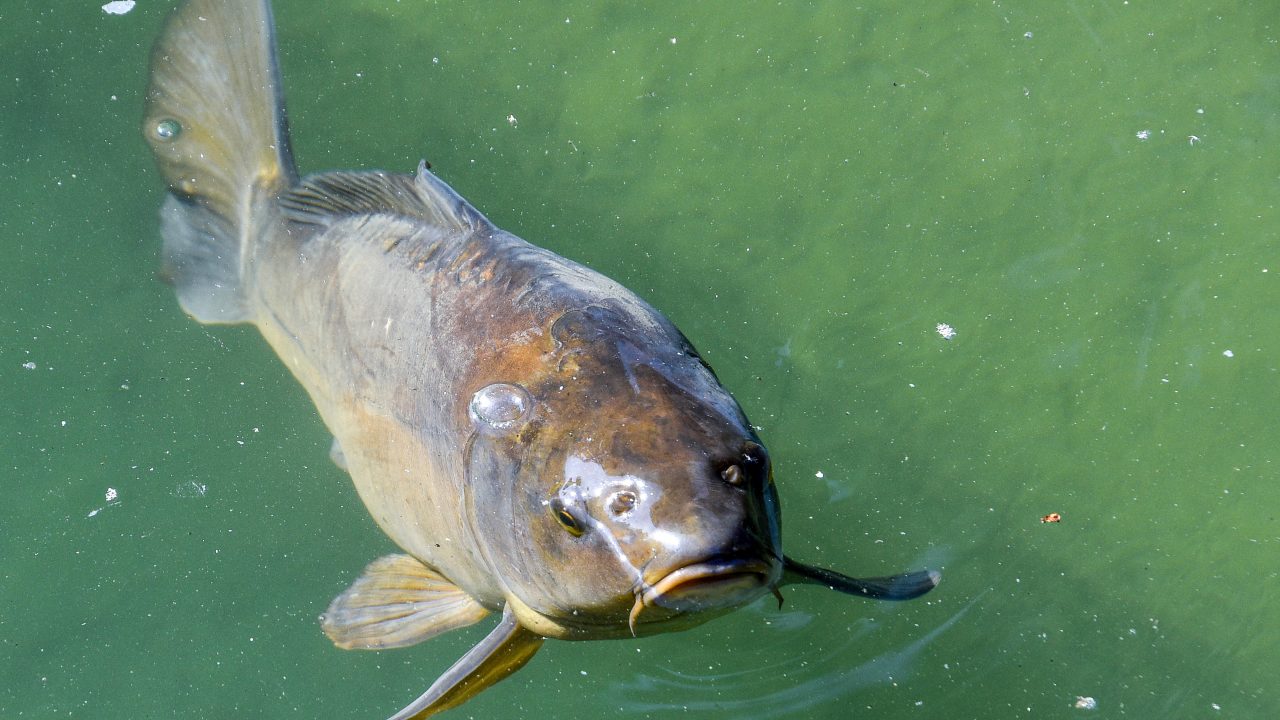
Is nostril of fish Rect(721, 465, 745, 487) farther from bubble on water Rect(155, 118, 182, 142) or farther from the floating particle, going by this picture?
bubble on water Rect(155, 118, 182, 142)

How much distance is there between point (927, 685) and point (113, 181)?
352 cm

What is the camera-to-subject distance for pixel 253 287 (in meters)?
2.79

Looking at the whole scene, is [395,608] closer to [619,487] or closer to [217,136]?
[619,487]

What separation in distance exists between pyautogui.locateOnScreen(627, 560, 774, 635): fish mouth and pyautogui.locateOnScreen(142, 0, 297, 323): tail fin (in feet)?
5.84

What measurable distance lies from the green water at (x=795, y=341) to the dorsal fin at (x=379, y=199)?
1040 mm

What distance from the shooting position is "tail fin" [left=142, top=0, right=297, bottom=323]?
2.62 metres

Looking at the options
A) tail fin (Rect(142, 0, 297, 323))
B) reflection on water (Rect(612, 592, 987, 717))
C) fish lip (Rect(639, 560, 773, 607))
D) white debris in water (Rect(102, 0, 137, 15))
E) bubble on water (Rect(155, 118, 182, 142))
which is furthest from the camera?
white debris in water (Rect(102, 0, 137, 15))

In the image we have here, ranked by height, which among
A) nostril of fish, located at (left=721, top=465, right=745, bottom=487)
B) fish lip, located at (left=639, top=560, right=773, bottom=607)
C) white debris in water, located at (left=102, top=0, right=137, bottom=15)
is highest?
white debris in water, located at (left=102, top=0, right=137, bottom=15)

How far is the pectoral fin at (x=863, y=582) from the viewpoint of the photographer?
1788mm

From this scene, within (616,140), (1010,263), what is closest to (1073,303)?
(1010,263)

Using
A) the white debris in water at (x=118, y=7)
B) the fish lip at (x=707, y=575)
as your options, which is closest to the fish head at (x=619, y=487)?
the fish lip at (x=707, y=575)

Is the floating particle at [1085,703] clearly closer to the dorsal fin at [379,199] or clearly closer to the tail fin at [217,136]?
the dorsal fin at [379,199]

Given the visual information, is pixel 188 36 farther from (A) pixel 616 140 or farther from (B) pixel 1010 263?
(B) pixel 1010 263

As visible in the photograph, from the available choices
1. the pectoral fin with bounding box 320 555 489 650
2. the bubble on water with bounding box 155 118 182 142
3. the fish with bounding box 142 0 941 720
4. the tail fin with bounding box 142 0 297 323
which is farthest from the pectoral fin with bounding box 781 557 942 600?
the bubble on water with bounding box 155 118 182 142
